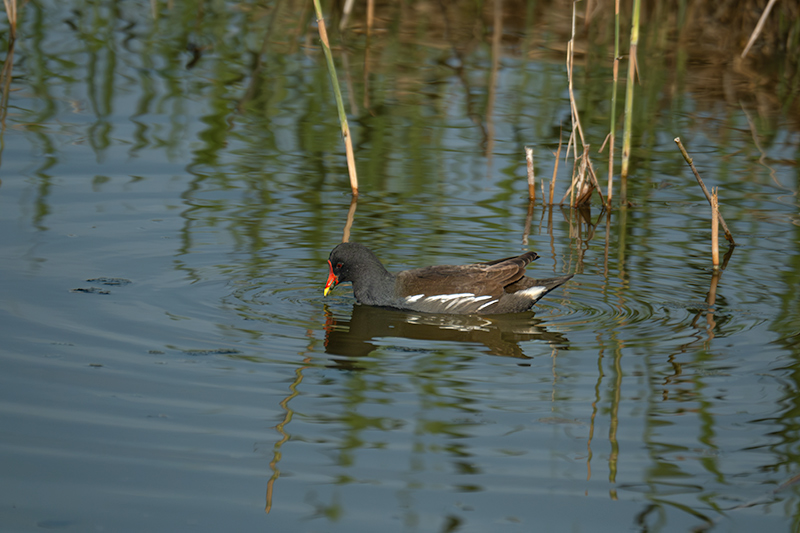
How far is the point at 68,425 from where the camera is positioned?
5.28m

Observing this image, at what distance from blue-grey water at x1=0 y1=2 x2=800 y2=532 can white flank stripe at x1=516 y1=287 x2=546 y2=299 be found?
17 cm

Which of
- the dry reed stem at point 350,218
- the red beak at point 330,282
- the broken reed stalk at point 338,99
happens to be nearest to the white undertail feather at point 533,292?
the red beak at point 330,282

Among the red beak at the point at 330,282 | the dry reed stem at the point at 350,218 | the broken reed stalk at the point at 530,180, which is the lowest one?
the red beak at the point at 330,282

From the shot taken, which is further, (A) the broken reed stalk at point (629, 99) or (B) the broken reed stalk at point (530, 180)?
(B) the broken reed stalk at point (530, 180)

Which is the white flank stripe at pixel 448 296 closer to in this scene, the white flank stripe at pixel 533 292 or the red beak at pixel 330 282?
the white flank stripe at pixel 533 292

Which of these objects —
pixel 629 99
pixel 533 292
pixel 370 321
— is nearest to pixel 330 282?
pixel 370 321

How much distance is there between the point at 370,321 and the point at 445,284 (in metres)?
0.62

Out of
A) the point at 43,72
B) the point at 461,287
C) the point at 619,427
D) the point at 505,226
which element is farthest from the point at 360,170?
the point at 619,427

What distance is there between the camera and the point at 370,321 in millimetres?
7598

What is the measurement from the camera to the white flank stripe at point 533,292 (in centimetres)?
765

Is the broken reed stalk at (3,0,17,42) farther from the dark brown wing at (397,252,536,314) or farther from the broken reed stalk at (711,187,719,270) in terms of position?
the broken reed stalk at (711,187,719,270)

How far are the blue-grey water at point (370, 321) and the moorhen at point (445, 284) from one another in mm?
146

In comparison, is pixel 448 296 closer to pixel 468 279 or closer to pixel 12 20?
pixel 468 279

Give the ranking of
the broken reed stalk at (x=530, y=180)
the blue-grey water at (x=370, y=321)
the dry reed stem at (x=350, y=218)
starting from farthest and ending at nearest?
the broken reed stalk at (x=530, y=180), the dry reed stem at (x=350, y=218), the blue-grey water at (x=370, y=321)
